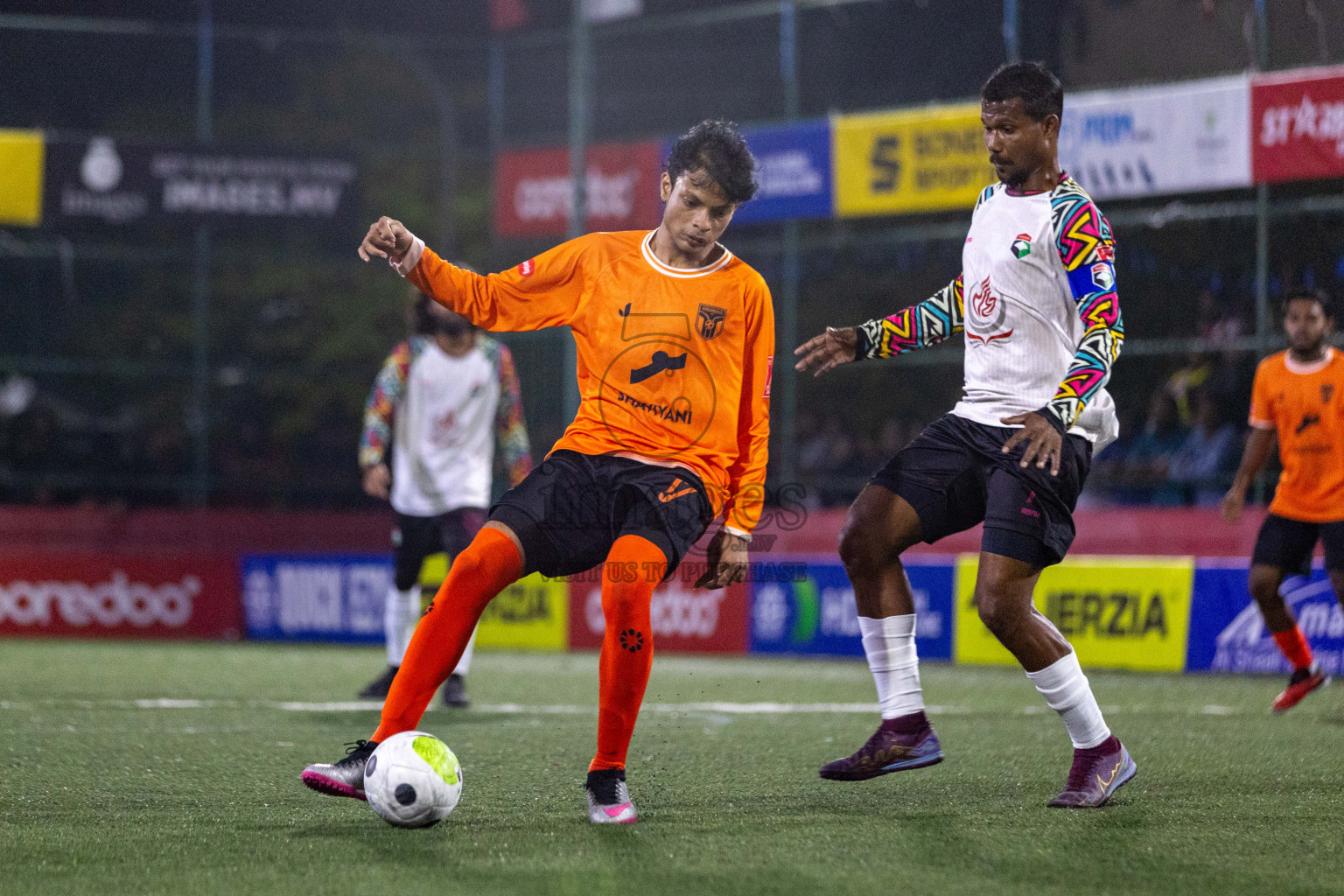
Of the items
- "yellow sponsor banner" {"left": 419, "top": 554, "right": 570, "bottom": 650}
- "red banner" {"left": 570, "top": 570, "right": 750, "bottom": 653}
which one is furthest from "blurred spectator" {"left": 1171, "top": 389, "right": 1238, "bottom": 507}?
"yellow sponsor banner" {"left": 419, "top": 554, "right": 570, "bottom": 650}

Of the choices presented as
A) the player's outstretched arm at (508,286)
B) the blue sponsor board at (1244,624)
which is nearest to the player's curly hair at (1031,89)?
the player's outstretched arm at (508,286)

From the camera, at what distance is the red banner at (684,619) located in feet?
42.0

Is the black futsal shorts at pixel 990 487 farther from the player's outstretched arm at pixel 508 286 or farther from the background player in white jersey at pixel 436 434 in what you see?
the background player in white jersey at pixel 436 434

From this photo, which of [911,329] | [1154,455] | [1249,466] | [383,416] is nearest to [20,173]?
[383,416]

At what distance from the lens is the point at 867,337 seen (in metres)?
5.39

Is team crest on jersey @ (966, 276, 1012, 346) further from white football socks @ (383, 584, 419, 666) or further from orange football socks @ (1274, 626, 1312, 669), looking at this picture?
white football socks @ (383, 584, 419, 666)

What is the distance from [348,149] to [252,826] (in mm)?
14256

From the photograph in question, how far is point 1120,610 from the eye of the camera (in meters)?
11.2

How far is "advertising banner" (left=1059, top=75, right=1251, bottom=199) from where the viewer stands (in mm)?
13219

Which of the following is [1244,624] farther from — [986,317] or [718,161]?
[718,161]

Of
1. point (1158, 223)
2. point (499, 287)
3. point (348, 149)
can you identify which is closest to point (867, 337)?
point (499, 287)

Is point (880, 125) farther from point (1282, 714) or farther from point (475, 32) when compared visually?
point (475, 32)

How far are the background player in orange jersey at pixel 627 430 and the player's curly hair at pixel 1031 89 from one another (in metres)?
0.89

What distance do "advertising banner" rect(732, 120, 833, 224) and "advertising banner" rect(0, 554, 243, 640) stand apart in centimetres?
635
